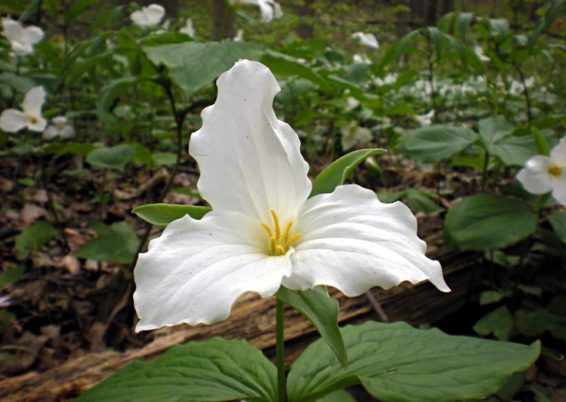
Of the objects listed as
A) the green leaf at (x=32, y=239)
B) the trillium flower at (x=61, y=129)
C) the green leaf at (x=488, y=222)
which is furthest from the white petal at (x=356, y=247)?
the trillium flower at (x=61, y=129)

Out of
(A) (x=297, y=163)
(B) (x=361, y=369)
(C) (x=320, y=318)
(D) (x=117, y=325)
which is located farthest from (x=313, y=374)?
(D) (x=117, y=325)

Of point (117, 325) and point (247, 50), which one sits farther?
point (117, 325)

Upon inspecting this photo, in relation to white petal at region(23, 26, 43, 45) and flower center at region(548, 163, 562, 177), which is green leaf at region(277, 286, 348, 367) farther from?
white petal at region(23, 26, 43, 45)

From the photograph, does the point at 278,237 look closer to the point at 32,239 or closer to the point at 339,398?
the point at 339,398

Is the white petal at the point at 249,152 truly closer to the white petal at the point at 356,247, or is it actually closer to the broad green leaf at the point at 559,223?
the white petal at the point at 356,247

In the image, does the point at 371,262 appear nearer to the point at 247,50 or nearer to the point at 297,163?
the point at 297,163

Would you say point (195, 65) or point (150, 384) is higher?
point (195, 65)
